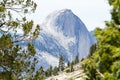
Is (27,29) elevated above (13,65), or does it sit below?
above

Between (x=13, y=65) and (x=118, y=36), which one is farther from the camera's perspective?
(x=13, y=65)

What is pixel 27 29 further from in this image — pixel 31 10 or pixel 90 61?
pixel 90 61

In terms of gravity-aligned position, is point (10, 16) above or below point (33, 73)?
above

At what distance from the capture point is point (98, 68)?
26.2 meters

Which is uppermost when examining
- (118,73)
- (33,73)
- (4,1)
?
(4,1)

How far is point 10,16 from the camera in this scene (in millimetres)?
27609

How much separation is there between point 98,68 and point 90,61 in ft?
8.91

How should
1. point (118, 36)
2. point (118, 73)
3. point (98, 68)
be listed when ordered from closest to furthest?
point (118, 73)
point (118, 36)
point (98, 68)

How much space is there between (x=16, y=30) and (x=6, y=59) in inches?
90.9

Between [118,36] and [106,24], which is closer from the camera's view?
[118,36]

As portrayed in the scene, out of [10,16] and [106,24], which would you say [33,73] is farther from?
[106,24]

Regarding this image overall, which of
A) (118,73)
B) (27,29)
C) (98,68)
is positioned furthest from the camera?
(27,29)

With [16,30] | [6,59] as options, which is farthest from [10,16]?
[6,59]

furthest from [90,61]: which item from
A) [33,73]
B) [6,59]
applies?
[6,59]
